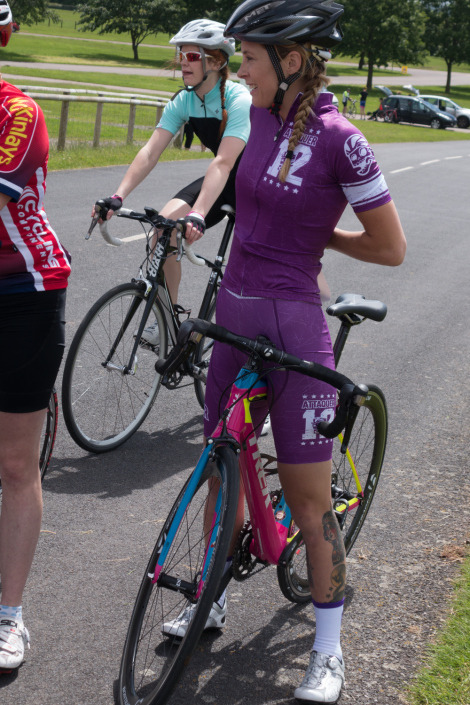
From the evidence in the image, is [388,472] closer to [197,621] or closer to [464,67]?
[197,621]

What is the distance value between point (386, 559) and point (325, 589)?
112 centimetres

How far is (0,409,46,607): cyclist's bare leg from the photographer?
318 centimetres

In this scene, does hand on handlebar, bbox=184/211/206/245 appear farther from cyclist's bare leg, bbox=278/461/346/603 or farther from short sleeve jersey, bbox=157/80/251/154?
cyclist's bare leg, bbox=278/461/346/603

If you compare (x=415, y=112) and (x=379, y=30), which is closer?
(x=415, y=112)

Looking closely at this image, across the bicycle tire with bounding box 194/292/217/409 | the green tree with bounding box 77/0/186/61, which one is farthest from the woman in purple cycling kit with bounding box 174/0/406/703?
the green tree with bounding box 77/0/186/61

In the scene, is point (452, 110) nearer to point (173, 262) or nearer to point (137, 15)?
point (137, 15)

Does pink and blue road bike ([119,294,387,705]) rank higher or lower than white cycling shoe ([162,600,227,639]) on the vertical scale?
higher

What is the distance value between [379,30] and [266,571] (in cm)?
7126

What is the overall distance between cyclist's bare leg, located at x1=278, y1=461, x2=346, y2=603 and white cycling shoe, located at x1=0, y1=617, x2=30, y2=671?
987 millimetres

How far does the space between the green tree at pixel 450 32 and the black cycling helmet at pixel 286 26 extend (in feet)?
263

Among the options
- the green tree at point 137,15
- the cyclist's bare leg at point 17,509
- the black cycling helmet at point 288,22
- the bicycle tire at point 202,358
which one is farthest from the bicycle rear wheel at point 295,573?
the green tree at point 137,15

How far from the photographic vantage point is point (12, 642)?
10.3ft

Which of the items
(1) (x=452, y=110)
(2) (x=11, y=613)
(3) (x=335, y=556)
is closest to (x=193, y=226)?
(3) (x=335, y=556)

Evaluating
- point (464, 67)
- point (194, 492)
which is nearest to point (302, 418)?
point (194, 492)
